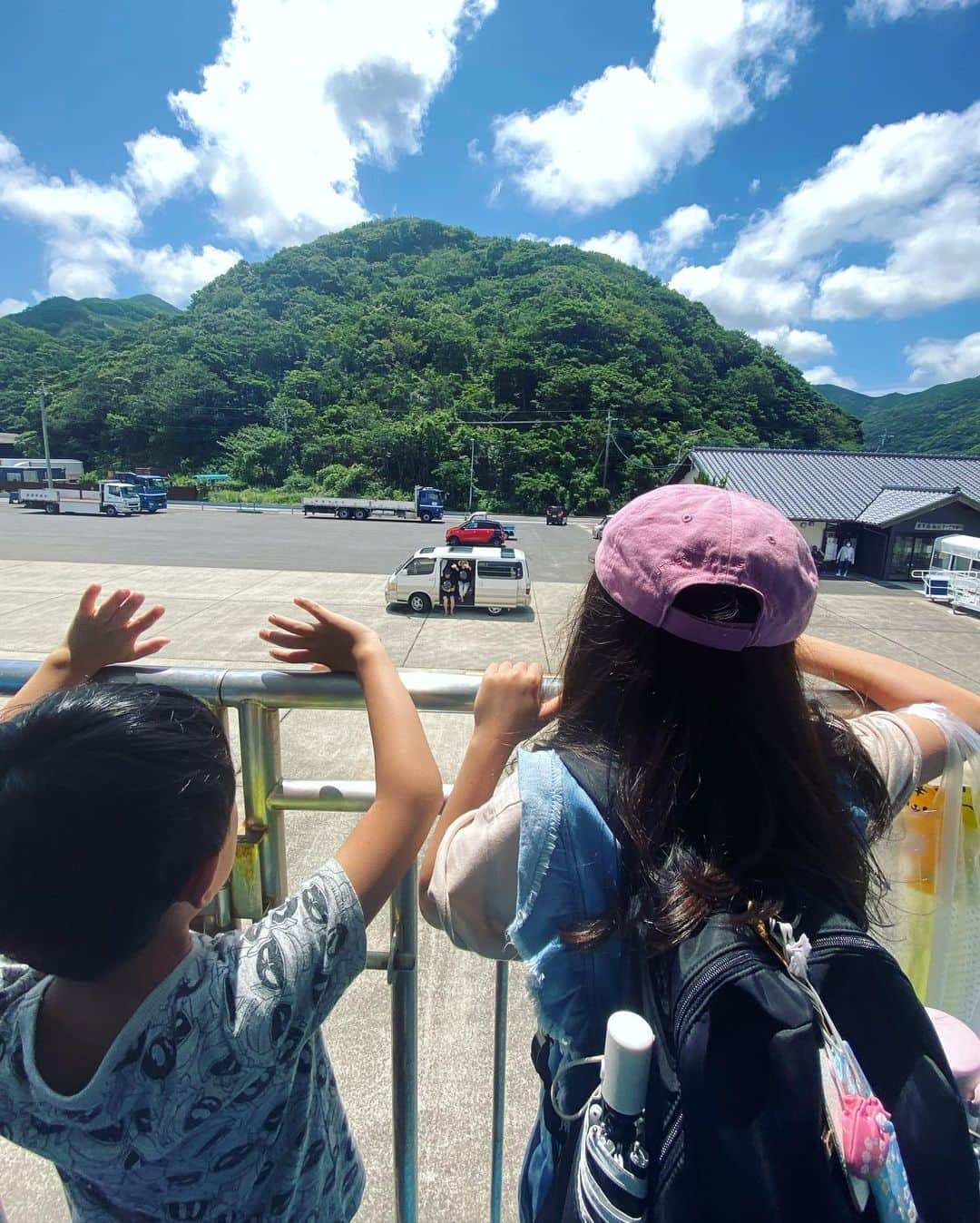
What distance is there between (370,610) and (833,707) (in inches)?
529

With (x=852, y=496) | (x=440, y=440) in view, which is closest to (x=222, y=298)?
(x=440, y=440)

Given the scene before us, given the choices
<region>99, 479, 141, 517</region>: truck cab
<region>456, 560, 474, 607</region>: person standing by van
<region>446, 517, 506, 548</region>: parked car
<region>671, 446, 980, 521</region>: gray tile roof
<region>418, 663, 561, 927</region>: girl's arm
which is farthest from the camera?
<region>99, 479, 141, 517</region>: truck cab

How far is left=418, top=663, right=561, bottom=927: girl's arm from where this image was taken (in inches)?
37.5

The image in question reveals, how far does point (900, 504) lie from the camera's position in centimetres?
2506

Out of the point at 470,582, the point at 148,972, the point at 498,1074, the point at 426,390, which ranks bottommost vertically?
the point at 470,582

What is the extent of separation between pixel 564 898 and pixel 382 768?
37cm

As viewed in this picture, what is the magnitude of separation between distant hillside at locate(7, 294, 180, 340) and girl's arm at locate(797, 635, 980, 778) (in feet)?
387

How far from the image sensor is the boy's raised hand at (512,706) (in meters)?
1.04

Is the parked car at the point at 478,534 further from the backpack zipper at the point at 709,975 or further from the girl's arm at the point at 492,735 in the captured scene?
the backpack zipper at the point at 709,975

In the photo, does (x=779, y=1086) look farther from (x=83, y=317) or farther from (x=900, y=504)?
(x=83, y=317)

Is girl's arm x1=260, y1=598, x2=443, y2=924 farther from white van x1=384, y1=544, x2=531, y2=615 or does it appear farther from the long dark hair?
white van x1=384, y1=544, x2=531, y2=615

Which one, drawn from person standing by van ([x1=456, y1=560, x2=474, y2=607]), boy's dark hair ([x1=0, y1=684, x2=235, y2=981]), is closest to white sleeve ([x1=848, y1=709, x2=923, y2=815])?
boy's dark hair ([x1=0, y1=684, x2=235, y2=981])

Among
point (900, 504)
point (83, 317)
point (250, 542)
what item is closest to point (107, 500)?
point (250, 542)

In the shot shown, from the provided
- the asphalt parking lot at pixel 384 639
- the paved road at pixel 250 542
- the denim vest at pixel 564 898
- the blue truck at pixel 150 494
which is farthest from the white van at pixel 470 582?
the blue truck at pixel 150 494
